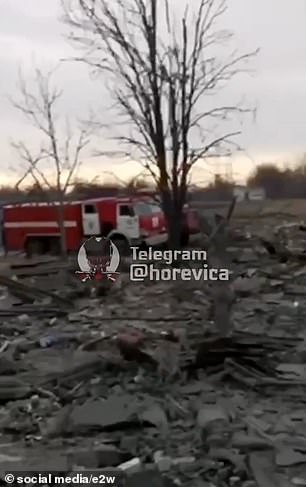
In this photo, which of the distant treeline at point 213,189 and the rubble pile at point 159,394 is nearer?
the rubble pile at point 159,394

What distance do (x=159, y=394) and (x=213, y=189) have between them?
52.7 ft

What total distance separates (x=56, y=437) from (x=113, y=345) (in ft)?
10.2

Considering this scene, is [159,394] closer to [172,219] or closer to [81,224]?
[172,219]

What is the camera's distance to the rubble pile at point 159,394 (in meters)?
5.22

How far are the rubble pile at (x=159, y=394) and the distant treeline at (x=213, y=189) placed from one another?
9538 mm

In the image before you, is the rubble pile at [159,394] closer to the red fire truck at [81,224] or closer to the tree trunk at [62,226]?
the red fire truck at [81,224]

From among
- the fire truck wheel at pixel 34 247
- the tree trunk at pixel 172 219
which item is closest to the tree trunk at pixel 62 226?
the fire truck wheel at pixel 34 247

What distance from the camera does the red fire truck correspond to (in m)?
24.0

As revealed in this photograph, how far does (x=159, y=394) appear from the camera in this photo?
6.90m

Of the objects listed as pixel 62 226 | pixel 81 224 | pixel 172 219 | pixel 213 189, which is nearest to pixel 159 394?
pixel 172 219

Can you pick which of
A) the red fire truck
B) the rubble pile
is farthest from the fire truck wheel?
the rubble pile

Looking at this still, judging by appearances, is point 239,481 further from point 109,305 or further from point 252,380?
point 109,305

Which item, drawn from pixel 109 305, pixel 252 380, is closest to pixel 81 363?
pixel 252 380

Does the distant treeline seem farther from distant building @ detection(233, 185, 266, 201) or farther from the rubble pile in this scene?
the rubble pile
